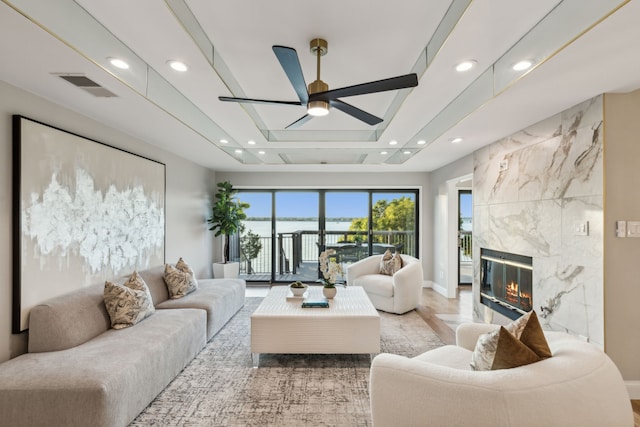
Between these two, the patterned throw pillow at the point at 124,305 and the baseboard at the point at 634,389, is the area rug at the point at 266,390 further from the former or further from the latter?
the baseboard at the point at 634,389

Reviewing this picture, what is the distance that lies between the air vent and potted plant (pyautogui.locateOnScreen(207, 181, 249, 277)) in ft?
11.4

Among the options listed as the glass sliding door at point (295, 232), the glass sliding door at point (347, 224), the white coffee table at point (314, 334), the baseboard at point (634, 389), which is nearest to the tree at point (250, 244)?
the glass sliding door at point (295, 232)


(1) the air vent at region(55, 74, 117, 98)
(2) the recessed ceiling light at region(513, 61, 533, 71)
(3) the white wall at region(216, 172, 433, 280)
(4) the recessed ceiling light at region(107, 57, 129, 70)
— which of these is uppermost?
(4) the recessed ceiling light at region(107, 57, 129, 70)

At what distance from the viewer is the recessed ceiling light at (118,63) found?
6.76ft

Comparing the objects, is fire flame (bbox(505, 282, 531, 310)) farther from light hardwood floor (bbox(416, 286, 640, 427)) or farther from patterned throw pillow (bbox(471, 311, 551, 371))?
patterned throw pillow (bbox(471, 311, 551, 371))

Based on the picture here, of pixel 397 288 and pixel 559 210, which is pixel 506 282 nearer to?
pixel 559 210

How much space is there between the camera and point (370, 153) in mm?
5023

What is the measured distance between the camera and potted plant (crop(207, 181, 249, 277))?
231 inches

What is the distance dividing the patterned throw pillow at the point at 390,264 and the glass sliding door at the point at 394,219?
1.38m

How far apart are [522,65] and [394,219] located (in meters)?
4.69

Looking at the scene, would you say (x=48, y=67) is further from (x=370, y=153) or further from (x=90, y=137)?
(x=370, y=153)

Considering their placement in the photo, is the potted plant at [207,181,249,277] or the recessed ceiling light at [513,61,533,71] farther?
the potted plant at [207,181,249,277]

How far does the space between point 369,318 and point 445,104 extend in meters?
2.10

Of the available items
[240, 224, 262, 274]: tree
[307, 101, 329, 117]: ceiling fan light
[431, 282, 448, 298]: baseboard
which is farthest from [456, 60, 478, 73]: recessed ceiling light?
[240, 224, 262, 274]: tree
